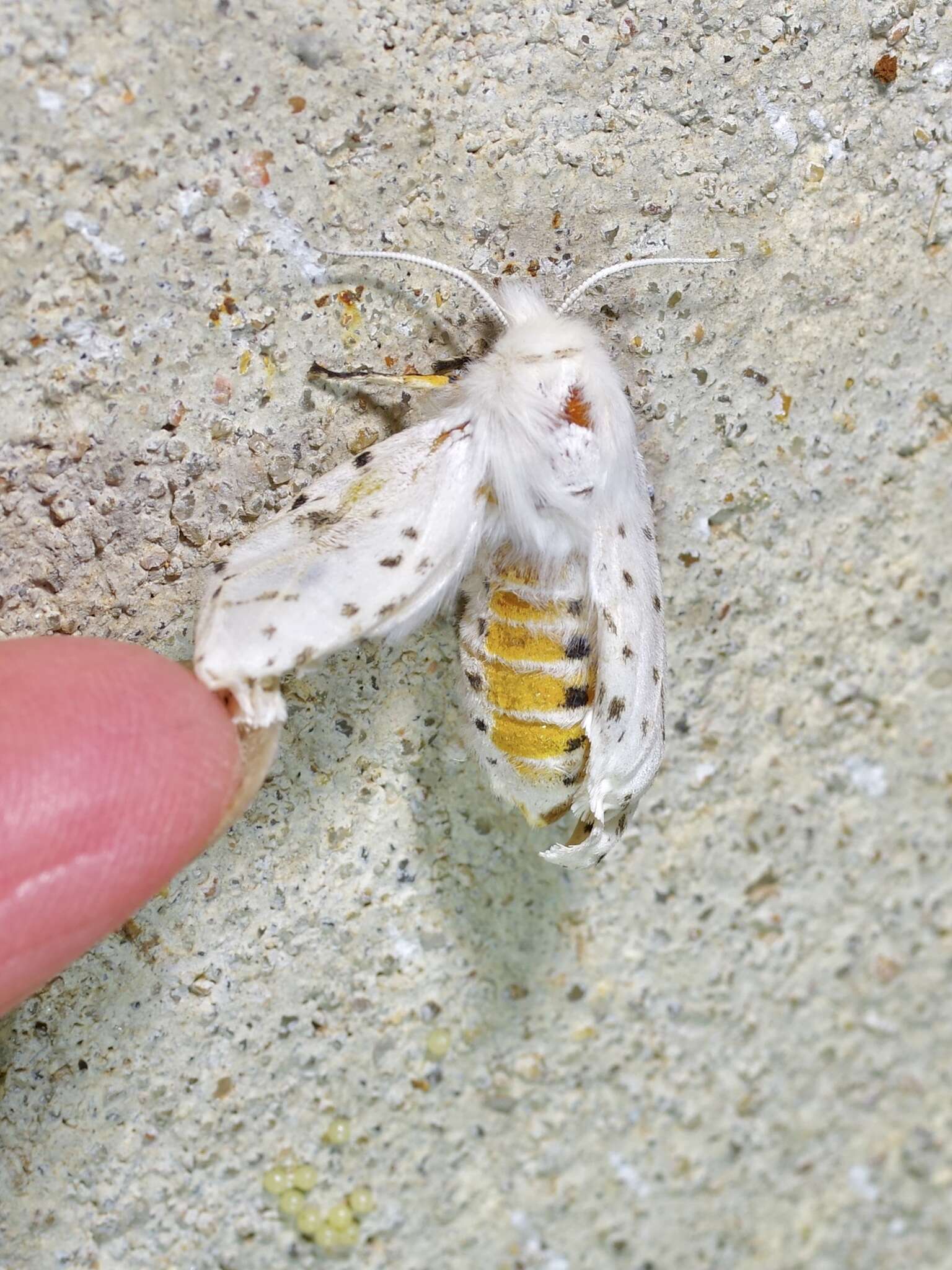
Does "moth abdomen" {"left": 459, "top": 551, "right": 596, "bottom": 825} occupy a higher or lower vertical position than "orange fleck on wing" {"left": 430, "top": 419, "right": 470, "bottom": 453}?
lower

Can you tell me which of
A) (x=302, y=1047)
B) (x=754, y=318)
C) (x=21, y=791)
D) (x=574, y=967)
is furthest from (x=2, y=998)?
(x=754, y=318)

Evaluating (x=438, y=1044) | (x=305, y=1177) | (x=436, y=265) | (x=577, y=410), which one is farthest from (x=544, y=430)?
(x=305, y=1177)

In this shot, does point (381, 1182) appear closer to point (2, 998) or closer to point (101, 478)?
point (2, 998)

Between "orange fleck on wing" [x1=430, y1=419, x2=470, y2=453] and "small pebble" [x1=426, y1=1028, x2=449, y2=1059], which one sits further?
"small pebble" [x1=426, y1=1028, x2=449, y2=1059]

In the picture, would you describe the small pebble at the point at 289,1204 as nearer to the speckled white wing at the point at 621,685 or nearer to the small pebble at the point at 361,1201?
the small pebble at the point at 361,1201

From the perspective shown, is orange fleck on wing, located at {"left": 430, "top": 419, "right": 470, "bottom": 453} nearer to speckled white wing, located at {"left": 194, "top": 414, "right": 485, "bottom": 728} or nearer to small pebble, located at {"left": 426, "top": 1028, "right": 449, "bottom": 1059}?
speckled white wing, located at {"left": 194, "top": 414, "right": 485, "bottom": 728}

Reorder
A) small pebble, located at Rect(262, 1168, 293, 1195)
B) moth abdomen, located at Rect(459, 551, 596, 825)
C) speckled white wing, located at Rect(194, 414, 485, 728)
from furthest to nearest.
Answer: small pebble, located at Rect(262, 1168, 293, 1195) < moth abdomen, located at Rect(459, 551, 596, 825) < speckled white wing, located at Rect(194, 414, 485, 728)

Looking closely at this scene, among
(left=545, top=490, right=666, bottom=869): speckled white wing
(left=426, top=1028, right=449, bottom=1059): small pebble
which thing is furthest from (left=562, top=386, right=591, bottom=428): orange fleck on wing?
(left=426, top=1028, right=449, bottom=1059): small pebble
